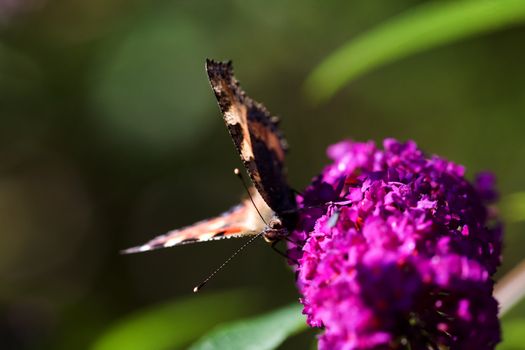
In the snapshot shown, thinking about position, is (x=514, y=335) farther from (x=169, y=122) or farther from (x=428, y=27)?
(x=169, y=122)

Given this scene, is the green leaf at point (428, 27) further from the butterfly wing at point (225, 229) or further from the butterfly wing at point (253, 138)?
the butterfly wing at point (225, 229)

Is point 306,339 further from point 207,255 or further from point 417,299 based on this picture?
point 417,299

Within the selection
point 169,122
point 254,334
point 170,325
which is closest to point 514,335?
point 254,334

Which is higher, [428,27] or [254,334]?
[428,27]

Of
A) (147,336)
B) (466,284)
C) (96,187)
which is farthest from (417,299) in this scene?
(96,187)

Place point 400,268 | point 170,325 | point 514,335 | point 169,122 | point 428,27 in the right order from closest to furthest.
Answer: point 400,268, point 428,27, point 514,335, point 170,325, point 169,122

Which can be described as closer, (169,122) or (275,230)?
(275,230)
